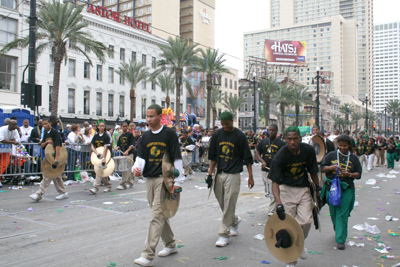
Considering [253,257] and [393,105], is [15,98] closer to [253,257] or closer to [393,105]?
[253,257]

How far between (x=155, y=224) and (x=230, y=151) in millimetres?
1727

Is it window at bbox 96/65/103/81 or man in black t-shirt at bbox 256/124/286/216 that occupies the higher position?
window at bbox 96/65/103/81

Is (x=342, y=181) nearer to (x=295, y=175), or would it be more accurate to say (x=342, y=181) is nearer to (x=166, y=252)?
(x=295, y=175)

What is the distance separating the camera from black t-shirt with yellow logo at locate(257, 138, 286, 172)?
286 inches

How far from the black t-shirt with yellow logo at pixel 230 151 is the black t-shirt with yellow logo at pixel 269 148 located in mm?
1961

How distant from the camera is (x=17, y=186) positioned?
1029 cm

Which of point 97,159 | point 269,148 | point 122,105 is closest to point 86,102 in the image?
point 122,105

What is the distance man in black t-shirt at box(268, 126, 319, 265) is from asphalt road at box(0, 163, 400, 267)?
74 centimetres

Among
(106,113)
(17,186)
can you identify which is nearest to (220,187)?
(17,186)

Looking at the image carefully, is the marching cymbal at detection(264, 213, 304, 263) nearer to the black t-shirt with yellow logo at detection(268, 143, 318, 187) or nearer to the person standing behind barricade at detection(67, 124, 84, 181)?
the black t-shirt with yellow logo at detection(268, 143, 318, 187)

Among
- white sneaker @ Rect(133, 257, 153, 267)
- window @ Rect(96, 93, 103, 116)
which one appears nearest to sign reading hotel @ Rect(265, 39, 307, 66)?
window @ Rect(96, 93, 103, 116)

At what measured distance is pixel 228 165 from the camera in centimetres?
534

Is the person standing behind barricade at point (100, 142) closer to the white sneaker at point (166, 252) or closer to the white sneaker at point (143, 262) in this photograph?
the white sneaker at point (166, 252)

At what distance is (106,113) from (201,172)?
97.8 ft
